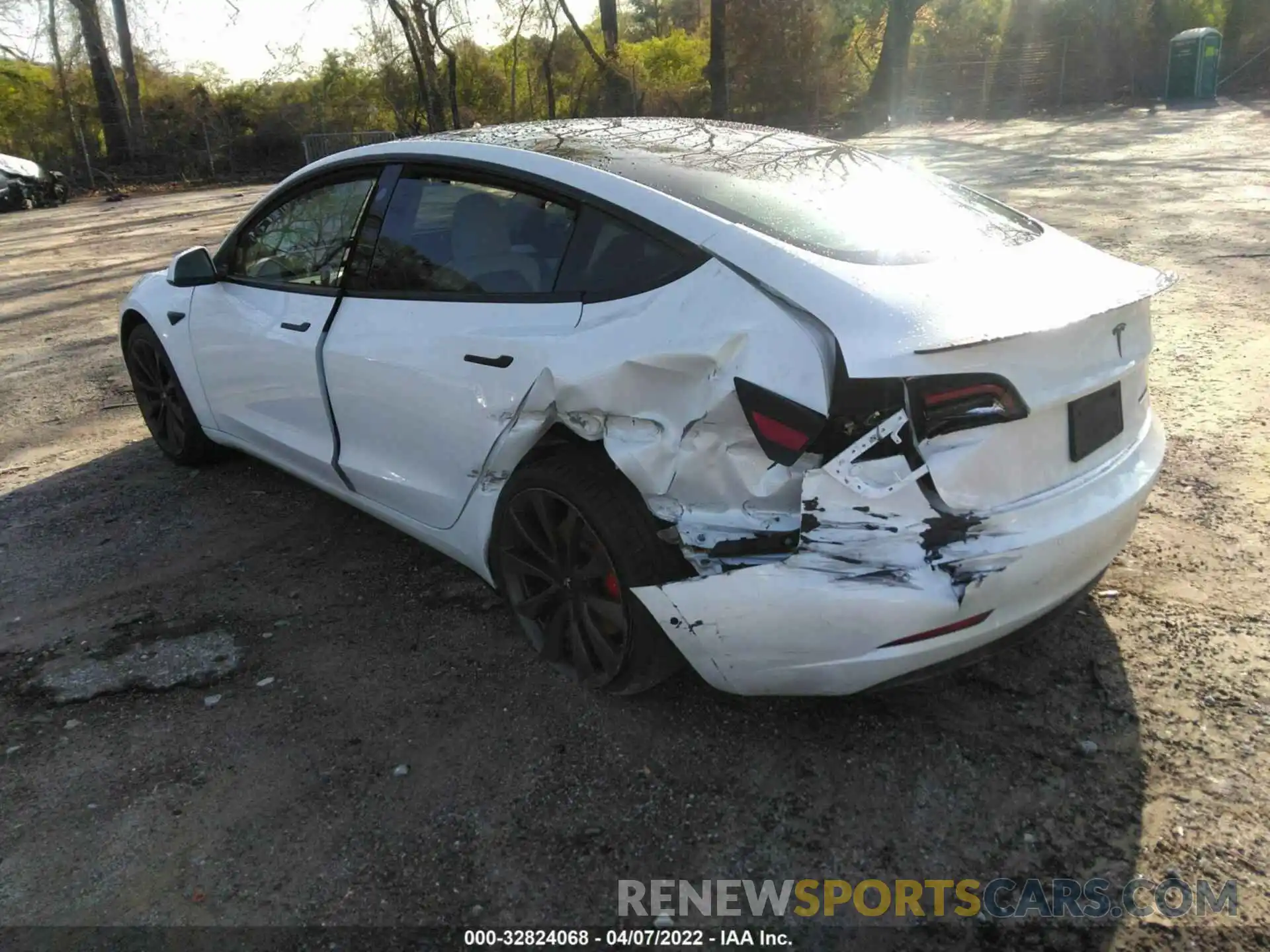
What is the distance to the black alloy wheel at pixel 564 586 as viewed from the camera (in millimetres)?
2748

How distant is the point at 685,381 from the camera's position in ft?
8.06

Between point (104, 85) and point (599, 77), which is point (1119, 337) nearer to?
point (599, 77)

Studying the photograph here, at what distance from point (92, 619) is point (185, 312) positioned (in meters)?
1.58

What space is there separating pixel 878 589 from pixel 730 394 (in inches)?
22.8

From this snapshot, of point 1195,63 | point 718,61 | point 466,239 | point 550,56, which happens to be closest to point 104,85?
point 550,56

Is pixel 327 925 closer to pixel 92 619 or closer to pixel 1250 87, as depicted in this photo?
pixel 92 619

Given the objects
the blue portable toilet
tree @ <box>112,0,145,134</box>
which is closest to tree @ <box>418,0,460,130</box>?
tree @ <box>112,0,145,134</box>

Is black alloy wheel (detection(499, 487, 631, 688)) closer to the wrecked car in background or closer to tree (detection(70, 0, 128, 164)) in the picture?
the wrecked car in background

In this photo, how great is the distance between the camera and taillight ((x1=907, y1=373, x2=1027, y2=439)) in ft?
7.25

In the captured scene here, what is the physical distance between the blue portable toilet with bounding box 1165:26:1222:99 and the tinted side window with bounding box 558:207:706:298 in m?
26.6

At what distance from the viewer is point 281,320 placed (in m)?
3.84

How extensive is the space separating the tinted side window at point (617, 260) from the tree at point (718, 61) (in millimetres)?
24225

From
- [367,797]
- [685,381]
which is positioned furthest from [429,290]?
[367,797]

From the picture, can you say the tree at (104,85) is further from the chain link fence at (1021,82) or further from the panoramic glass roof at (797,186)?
the panoramic glass roof at (797,186)
